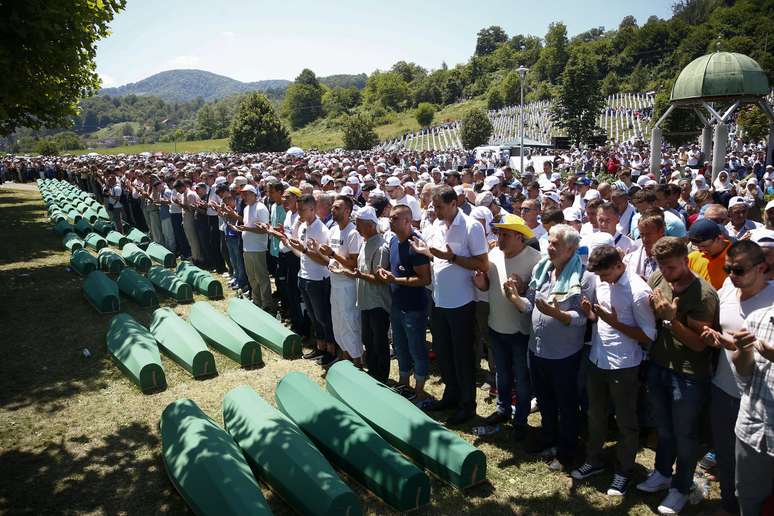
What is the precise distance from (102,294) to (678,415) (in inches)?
384

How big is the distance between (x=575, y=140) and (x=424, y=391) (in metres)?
51.0

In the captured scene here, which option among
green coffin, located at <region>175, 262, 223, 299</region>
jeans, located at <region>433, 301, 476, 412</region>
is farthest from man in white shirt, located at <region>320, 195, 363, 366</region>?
green coffin, located at <region>175, 262, 223, 299</region>

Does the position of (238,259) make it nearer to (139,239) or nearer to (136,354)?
(136,354)

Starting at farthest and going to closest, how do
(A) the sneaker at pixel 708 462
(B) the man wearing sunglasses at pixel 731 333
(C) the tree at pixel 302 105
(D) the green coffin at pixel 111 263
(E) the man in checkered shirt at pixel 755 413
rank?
1. (C) the tree at pixel 302 105
2. (D) the green coffin at pixel 111 263
3. (A) the sneaker at pixel 708 462
4. (B) the man wearing sunglasses at pixel 731 333
5. (E) the man in checkered shirt at pixel 755 413

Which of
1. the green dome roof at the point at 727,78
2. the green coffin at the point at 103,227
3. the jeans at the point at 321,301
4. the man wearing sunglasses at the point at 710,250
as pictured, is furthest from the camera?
the green dome roof at the point at 727,78

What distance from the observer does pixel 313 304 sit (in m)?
7.60

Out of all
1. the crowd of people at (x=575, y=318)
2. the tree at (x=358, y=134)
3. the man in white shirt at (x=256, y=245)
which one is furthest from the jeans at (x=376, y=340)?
the tree at (x=358, y=134)

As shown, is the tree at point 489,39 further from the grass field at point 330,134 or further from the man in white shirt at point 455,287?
the man in white shirt at point 455,287

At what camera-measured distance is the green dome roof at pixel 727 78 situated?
20.2 meters

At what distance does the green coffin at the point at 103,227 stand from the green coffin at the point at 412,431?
13.7 m

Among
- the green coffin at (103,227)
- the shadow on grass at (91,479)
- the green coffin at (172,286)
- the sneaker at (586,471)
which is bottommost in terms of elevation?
the sneaker at (586,471)

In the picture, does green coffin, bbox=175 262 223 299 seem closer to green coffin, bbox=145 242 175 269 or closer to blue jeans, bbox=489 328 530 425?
green coffin, bbox=145 242 175 269

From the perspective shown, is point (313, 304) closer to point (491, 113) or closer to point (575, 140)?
point (575, 140)

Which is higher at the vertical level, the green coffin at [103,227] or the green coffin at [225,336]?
the green coffin at [103,227]
